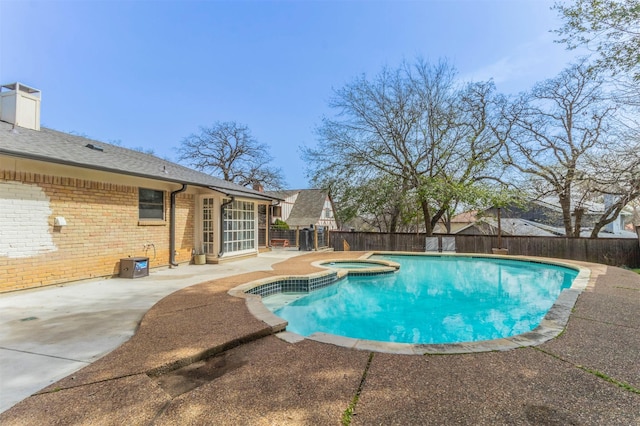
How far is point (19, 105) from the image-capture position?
753 cm

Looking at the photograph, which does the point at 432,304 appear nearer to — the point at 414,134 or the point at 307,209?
the point at 414,134

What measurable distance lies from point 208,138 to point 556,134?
2351 cm

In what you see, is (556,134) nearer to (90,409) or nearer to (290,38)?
(290,38)

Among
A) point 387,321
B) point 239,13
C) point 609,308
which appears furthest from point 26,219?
point 609,308

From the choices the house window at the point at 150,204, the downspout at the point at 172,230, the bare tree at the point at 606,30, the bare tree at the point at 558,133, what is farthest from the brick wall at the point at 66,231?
the bare tree at the point at 558,133

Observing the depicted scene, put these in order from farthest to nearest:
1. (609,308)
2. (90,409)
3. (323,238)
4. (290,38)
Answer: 1. (323,238)
2. (290,38)
3. (609,308)
4. (90,409)

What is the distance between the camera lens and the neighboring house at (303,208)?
28.4 metres

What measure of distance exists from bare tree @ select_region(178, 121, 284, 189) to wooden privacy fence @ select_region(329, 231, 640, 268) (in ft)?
38.5

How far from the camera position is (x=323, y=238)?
55.6ft

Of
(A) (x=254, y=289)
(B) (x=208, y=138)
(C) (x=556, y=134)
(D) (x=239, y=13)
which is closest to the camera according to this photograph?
(A) (x=254, y=289)

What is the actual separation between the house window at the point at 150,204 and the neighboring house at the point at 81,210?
1.0 inches

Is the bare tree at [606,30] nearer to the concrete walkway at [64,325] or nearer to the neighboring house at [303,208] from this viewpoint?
the concrete walkway at [64,325]

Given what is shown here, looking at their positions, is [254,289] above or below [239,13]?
below

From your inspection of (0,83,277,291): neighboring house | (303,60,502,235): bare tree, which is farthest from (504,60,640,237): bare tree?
(0,83,277,291): neighboring house
